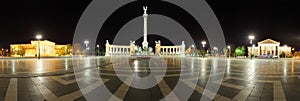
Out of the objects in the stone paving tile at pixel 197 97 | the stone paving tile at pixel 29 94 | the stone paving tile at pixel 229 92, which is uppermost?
the stone paving tile at pixel 29 94

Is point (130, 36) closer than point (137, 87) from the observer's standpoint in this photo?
No

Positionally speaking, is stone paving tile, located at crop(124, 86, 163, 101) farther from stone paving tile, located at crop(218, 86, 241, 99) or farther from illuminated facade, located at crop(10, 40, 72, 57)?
illuminated facade, located at crop(10, 40, 72, 57)

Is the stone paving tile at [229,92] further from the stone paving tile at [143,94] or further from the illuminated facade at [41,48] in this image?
the illuminated facade at [41,48]

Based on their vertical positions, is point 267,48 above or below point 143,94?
above

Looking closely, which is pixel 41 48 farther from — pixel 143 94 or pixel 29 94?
pixel 143 94

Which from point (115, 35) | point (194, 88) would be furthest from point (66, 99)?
point (115, 35)

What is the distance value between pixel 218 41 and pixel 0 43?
390 feet

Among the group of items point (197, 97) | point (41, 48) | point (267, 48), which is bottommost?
point (197, 97)

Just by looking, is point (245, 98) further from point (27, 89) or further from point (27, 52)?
point (27, 52)

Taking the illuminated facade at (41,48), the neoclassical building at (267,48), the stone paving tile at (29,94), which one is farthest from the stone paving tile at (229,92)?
the illuminated facade at (41,48)

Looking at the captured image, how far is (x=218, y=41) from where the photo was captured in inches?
4532

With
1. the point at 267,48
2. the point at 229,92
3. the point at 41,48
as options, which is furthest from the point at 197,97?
the point at 267,48

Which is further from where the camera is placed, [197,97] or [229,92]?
[229,92]

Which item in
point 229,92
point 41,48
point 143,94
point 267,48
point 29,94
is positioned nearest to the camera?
point 29,94
